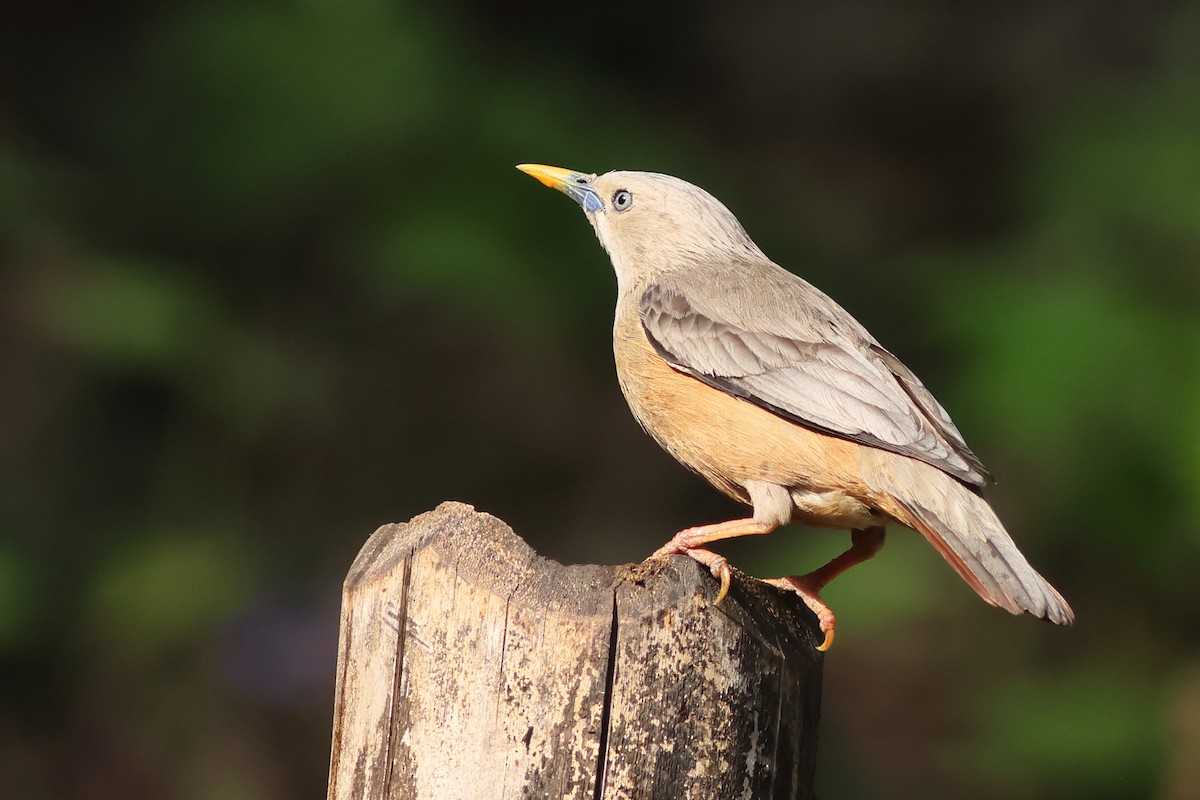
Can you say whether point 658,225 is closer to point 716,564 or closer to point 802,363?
point 802,363

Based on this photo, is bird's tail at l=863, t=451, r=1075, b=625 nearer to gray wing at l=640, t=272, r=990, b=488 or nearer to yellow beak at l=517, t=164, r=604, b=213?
gray wing at l=640, t=272, r=990, b=488

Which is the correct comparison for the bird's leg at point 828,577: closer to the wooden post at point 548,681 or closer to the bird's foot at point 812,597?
the bird's foot at point 812,597

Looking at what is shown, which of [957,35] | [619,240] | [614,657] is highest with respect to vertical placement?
[957,35]

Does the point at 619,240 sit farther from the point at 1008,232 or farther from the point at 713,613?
the point at 1008,232

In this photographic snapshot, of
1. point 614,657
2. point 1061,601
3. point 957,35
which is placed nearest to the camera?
point 614,657

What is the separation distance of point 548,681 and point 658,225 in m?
2.79

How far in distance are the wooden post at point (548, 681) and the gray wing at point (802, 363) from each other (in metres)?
1.11

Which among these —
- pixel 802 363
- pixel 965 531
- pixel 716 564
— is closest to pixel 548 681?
pixel 716 564

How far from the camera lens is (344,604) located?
121 inches

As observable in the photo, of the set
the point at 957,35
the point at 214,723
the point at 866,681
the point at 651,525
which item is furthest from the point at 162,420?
the point at 957,35

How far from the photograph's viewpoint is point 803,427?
4.10 meters

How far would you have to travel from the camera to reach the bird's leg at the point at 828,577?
13.2 ft

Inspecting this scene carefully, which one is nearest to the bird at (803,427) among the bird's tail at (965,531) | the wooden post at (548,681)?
the bird's tail at (965,531)

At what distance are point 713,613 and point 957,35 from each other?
9.30 meters
